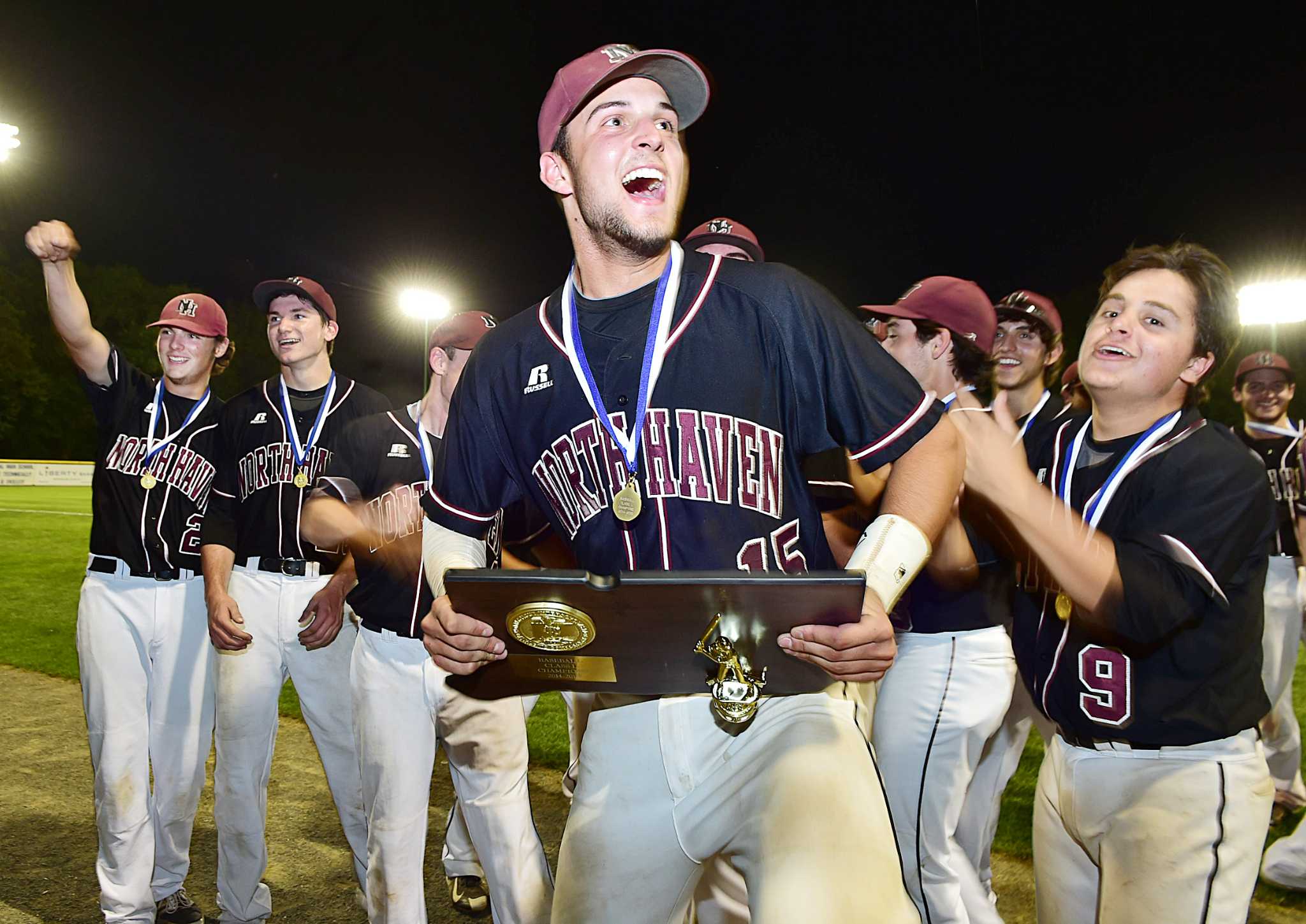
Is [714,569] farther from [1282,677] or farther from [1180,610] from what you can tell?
[1282,677]

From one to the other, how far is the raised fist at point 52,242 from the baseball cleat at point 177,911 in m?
3.12

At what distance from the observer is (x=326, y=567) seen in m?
4.75

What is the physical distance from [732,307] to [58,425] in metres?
66.7

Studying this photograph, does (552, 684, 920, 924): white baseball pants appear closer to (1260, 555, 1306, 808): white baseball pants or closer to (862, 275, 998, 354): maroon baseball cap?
(862, 275, 998, 354): maroon baseball cap

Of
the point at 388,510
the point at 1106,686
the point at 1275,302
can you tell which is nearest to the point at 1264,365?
the point at 1106,686

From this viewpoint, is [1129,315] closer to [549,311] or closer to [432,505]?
[549,311]

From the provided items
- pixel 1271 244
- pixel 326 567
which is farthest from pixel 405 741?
pixel 1271 244

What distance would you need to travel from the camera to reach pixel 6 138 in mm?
6559

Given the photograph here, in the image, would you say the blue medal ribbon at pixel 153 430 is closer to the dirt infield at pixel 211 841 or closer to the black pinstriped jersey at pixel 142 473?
the black pinstriped jersey at pixel 142 473

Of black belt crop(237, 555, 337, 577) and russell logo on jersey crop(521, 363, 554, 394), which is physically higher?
russell logo on jersey crop(521, 363, 554, 394)

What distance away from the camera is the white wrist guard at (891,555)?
206cm

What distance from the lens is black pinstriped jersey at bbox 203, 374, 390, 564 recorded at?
4.71 m

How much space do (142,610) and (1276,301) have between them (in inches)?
995

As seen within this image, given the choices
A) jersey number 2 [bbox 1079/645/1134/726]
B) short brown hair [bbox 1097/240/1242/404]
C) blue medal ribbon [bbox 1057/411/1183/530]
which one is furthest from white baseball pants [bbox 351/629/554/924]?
short brown hair [bbox 1097/240/1242/404]
